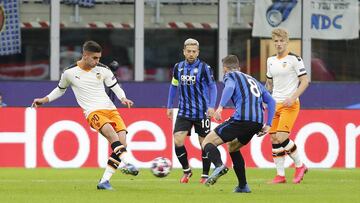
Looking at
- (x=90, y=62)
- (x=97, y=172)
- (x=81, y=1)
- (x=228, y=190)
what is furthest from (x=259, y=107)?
(x=81, y=1)

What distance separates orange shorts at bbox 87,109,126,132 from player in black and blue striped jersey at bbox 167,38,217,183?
191 centimetres

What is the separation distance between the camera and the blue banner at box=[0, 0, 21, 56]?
29.6 meters

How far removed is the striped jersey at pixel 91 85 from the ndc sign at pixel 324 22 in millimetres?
15476

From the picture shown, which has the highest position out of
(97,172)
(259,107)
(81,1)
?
(81,1)

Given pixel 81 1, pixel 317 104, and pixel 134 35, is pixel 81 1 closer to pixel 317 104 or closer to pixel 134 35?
pixel 134 35

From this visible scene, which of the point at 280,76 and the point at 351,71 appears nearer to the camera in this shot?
the point at 280,76

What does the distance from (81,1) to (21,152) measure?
8425 mm

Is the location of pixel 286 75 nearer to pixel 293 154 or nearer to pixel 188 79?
pixel 293 154

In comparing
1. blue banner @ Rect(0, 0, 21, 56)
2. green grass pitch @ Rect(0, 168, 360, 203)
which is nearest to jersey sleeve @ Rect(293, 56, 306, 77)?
green grass pitch @ Rect(0, 168, 360, 203)

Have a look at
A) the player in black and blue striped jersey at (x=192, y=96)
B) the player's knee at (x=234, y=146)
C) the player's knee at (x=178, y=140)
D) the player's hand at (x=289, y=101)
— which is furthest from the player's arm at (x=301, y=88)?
the player's knee at (x=234, y=146)

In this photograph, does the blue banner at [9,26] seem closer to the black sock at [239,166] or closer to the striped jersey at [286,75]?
the striped jersey at [286,75]

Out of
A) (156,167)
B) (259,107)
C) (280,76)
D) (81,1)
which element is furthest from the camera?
(81,1)

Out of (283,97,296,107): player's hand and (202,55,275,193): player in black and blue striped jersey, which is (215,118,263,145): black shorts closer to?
(202,55,275,193): player in black and blue striped jersey

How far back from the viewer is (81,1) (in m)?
29.8
